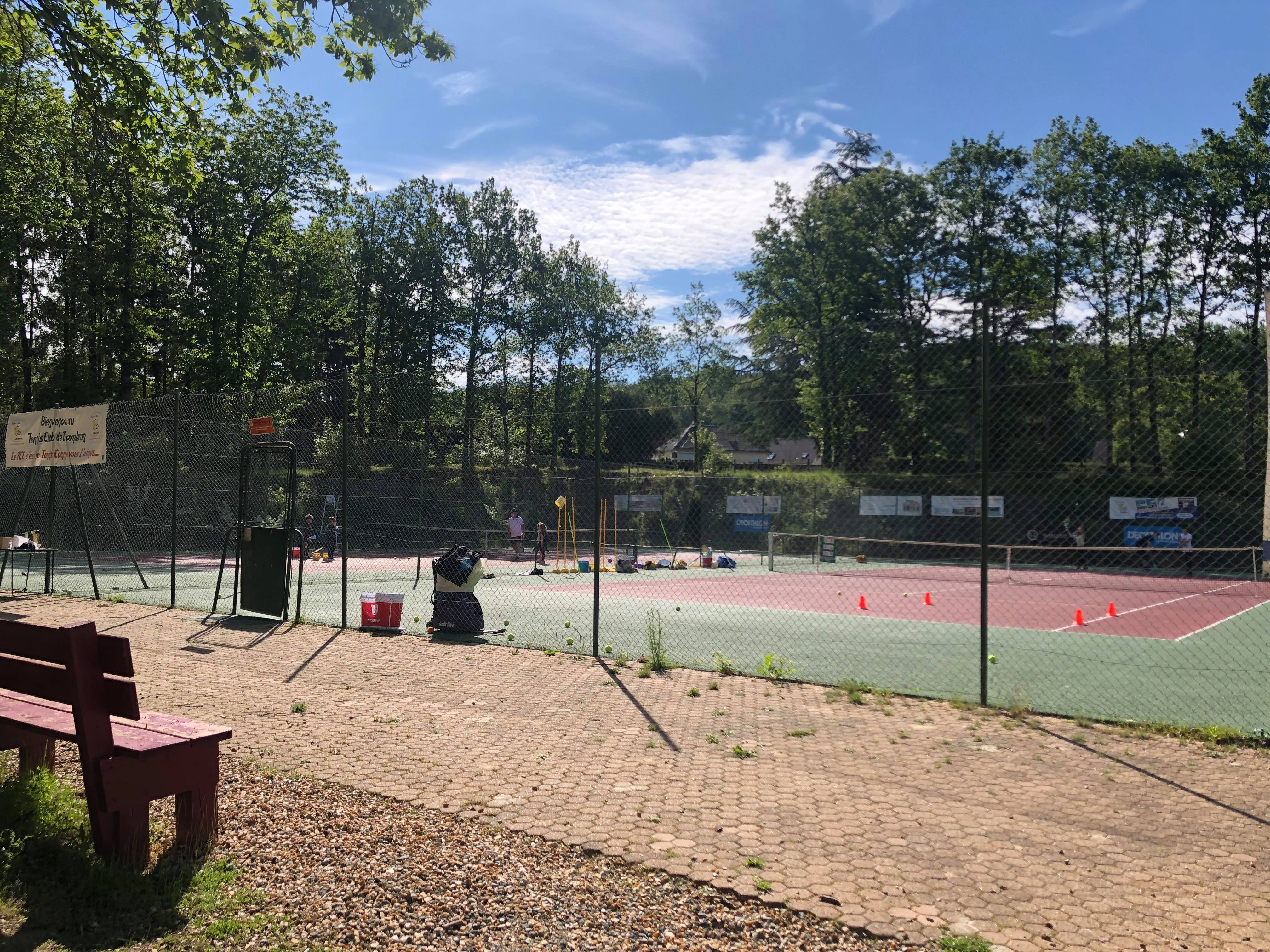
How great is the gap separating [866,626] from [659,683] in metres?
6.04

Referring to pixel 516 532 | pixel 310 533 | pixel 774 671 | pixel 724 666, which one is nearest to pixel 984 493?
pixel 774 671

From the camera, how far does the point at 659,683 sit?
24.8ft

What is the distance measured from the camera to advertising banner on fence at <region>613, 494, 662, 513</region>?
2519cm

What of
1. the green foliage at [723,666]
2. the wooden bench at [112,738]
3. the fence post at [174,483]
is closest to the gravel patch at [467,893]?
the wooden bench at [112,738]

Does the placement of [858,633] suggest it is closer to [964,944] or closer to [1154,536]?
[1154,536]

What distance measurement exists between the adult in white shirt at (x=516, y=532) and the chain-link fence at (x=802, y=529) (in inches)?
7.0

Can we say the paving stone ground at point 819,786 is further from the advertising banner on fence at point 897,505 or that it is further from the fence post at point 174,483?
the advertising banner on fence at point 897,505

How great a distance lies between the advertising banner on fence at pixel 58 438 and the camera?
467 inches

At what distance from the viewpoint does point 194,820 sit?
371 centimetres

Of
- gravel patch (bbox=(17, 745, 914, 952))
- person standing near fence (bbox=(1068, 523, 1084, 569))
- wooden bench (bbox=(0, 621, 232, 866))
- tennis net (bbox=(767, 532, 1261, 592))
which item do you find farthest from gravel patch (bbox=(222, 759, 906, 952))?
person standing near fence (bbox=(1068, 523, 1084, 569))

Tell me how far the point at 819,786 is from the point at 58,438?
466 inches

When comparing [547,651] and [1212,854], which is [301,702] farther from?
[1212,854]

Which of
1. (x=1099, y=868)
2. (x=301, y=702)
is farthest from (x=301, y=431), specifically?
(x=1099, y=868)

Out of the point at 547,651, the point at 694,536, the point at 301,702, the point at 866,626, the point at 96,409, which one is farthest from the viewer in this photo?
the point at 694,536
